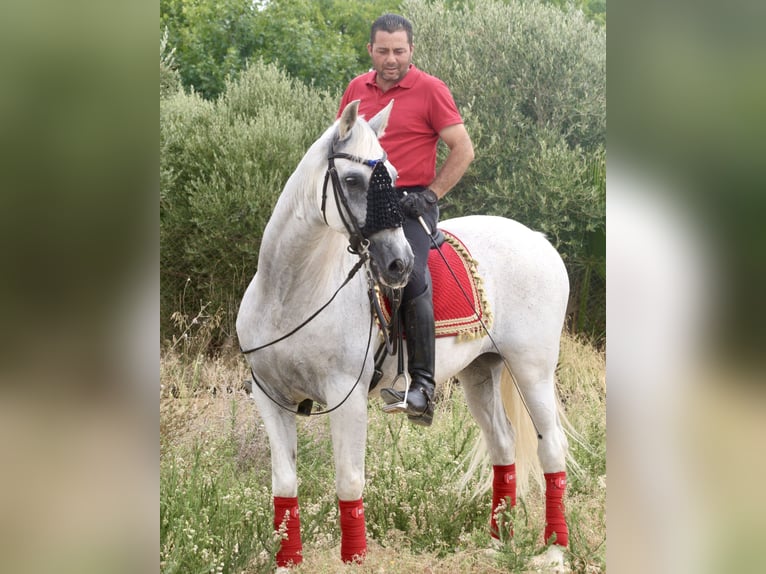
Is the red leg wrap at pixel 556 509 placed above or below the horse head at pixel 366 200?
below

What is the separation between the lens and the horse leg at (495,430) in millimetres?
4816

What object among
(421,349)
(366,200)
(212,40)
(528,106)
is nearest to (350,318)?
(421,349)

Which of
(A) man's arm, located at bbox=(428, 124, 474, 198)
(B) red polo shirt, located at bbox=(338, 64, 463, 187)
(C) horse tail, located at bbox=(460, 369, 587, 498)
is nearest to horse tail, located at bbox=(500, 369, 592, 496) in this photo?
(C) horse tail, located at bbox=(460, 369, 587, 498)

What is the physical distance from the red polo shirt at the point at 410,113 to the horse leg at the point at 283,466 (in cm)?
131

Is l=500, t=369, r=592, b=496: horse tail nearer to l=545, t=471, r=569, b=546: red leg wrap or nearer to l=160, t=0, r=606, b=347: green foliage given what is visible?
l=545, t=471, r=569, b=546: red leg wrap

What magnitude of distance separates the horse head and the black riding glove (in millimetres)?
511

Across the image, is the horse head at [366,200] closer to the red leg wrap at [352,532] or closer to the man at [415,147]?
the man at [415,147]

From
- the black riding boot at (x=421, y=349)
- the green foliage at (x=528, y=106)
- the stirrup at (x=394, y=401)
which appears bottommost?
the stirrup at (x=394, y=401)

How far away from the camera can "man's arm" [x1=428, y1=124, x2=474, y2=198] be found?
4.22m

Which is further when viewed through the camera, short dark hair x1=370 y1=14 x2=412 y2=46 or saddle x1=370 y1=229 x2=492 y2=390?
saddle x1=370 y1=229 x2=492 y2=390

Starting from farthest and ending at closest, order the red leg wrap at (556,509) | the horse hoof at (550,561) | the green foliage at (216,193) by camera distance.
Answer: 1. the green foliage at (216,193)
2. the red leg wrap at (556,509)
3. the horse hoof at (550,561)

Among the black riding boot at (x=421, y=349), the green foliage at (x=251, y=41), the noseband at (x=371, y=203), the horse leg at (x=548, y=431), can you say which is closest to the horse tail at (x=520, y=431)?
the horse leg at (x=548, y=431)
